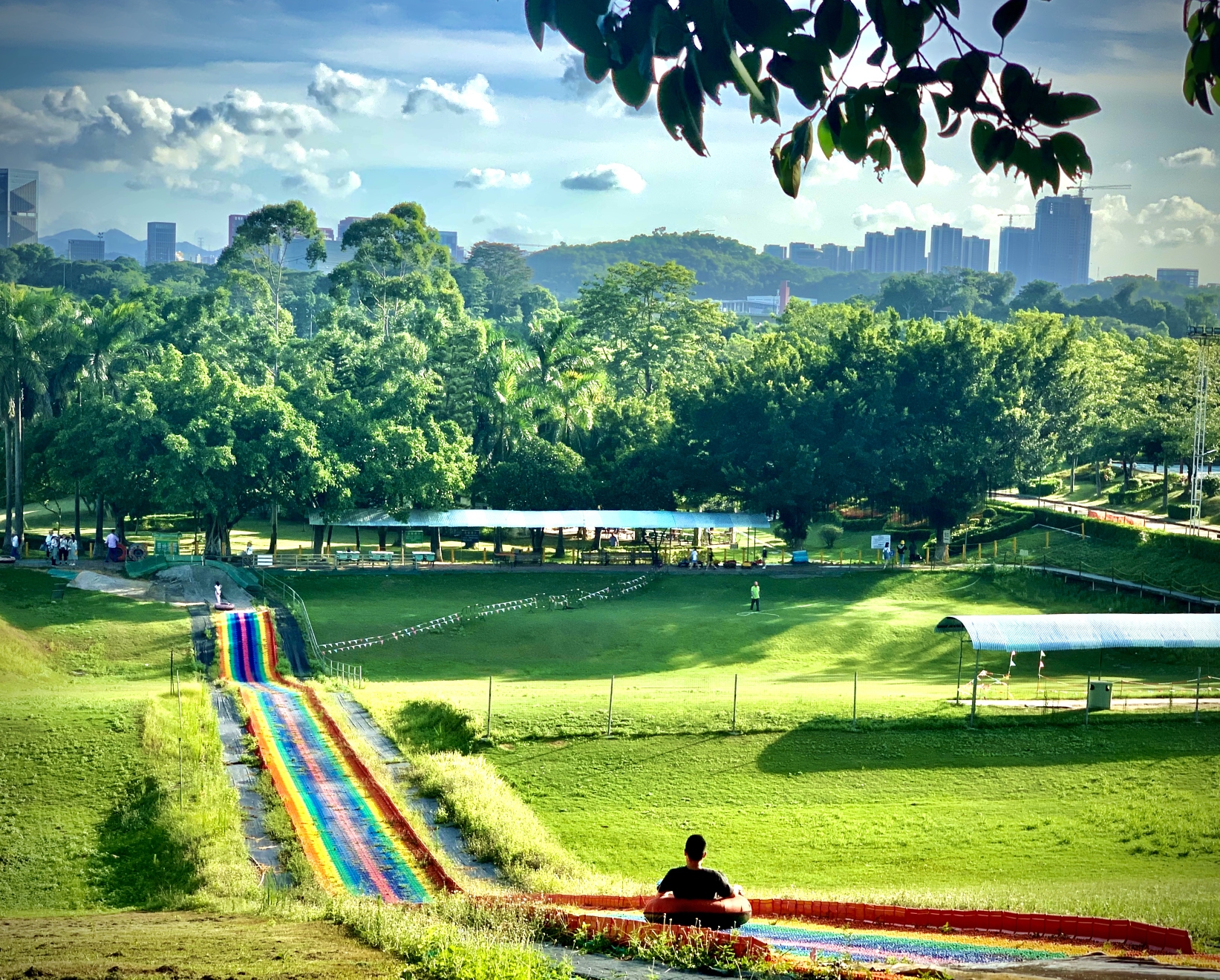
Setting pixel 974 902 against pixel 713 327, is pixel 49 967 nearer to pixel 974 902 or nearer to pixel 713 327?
pixel 974 902

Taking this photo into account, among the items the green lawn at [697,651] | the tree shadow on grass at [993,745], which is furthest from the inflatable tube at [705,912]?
the green lawn at [697,651]

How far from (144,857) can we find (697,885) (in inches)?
527

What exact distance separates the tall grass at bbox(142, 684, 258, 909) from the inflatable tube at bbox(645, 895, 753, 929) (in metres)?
8.07

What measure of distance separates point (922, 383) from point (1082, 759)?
33698 mm

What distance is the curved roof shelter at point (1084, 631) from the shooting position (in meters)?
33.7

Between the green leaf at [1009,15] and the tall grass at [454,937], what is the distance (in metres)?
7.57

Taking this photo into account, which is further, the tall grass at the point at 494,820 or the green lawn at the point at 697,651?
the green lawn at the point at 697,651

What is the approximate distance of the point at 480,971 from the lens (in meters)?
10.1

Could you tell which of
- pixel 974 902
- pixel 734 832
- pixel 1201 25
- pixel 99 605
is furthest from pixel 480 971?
pixel 99 605

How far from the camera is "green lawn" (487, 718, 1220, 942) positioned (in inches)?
802

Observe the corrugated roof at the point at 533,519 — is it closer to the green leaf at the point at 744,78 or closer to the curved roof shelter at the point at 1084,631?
the curved roof shelter at the point at 1084,631

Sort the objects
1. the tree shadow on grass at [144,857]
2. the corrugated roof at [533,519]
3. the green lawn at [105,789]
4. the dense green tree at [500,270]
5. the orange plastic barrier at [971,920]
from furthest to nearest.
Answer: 1. the dense green tree at [500,270]
2. the corrugated roof at [533,519]
3. the green lawn at [105,789]
4. the tree shadow on grass at [144,857]
5. the orange plastic barrier at [971,920]

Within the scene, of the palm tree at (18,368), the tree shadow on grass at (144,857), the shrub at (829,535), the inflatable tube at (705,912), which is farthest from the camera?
the shrub at (829,535)

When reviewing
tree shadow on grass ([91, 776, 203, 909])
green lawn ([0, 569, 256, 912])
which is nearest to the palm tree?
green lawn ([0, 569, 256, 912])
